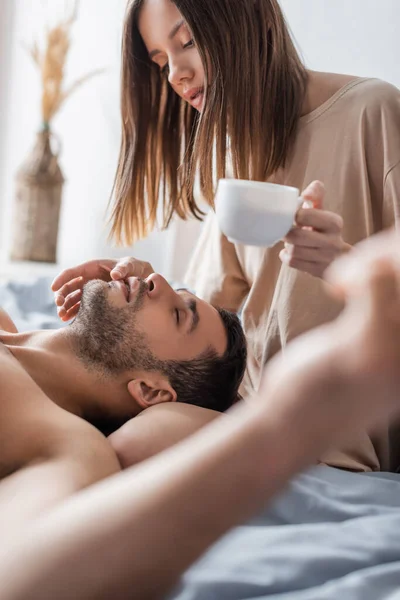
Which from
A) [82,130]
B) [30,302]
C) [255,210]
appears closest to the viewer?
[255,210]

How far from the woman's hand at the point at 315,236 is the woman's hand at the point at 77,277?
451 mm

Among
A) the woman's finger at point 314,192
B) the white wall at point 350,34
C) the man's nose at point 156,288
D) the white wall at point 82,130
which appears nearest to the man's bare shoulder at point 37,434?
the man's nose at point 156,288

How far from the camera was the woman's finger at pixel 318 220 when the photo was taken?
135cm

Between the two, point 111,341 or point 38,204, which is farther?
point 38,204

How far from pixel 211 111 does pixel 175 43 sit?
0.60 feet

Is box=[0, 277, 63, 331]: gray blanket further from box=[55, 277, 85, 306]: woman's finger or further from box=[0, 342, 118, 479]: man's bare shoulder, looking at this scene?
box=[0, 342, 118, 479]: man's bare shoulder

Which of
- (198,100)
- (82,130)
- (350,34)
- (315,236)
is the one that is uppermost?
(350,34)

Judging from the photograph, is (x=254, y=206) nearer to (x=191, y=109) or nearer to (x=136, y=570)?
(x=136, y=570)

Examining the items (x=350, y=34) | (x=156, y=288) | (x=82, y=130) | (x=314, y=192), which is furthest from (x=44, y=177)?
(x=314, y=192)

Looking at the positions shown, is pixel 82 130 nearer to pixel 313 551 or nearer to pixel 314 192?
pixel 314 192

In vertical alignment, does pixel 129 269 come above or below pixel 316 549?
above

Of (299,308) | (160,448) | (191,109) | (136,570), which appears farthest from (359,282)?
(191,109)

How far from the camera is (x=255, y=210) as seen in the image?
47.8 inches

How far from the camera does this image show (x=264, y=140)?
180 cm
